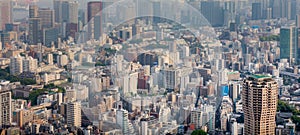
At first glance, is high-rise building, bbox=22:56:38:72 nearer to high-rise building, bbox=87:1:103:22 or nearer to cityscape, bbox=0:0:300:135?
cityscape, bbox=0:0:300:135

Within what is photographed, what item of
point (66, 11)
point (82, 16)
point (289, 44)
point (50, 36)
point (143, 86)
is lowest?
point (143, 86)

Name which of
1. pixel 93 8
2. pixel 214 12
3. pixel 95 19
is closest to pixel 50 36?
pixel 93 8

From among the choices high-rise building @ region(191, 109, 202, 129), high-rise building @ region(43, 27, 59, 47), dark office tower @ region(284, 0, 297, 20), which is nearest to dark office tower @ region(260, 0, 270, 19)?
dark office tower @ region(284, 0, 297, 20)

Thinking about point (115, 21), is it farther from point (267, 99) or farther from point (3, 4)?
point (3, 4)

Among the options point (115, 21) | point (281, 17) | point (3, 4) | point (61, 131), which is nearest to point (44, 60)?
point (3, 4)

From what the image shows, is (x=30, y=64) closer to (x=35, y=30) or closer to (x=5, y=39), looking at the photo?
(x=5, y=39)

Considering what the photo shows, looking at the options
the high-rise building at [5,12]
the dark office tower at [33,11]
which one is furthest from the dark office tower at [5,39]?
the dark office tower at [33,11]
